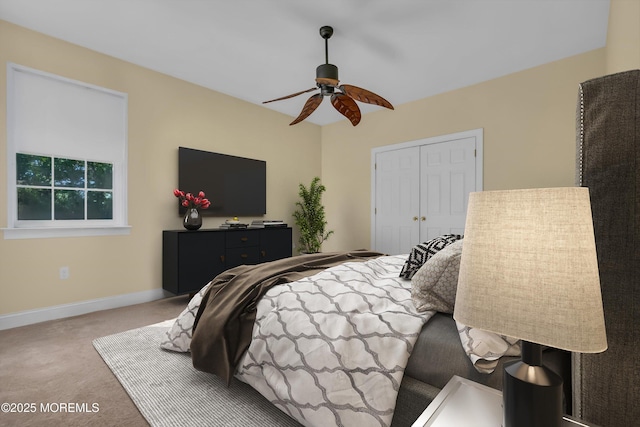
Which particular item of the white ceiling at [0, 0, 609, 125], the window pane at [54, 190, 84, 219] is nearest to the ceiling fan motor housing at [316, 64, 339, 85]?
the white ceiling at [0, 0, 609, 125]

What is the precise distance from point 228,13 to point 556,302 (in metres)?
2.97

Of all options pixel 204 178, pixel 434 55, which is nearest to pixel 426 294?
pixel 434 55

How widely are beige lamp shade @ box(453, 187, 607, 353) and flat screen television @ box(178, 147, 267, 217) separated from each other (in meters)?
3.79

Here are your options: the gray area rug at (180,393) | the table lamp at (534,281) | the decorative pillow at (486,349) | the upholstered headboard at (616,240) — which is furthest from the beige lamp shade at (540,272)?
the gray area rug at (180,393)

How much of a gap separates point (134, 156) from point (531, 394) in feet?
12.8

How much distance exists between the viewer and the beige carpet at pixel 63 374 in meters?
1.56

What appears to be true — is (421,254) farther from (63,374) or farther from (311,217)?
(311,217)

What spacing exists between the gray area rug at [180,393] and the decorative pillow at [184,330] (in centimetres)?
6

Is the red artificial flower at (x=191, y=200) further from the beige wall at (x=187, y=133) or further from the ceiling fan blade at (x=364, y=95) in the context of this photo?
the ceiling fan blade at (x=364, y=95)

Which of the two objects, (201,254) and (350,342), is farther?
(201,254)

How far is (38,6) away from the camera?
8.41 feet

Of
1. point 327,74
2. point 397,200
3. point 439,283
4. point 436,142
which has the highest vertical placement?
point 327,74

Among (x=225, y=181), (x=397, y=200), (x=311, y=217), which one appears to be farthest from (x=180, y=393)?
(x=397, y=200)

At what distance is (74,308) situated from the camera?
3086mm
